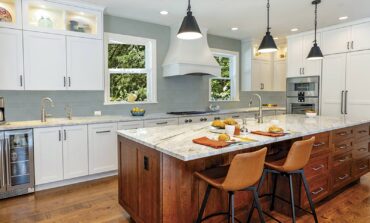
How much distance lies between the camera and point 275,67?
661 centimetres

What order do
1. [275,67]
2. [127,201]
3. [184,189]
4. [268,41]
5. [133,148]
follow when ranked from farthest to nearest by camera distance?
1. [275,67]
2. [268,41]
3. [127,201]
4. [133,148]
5. [184,189]

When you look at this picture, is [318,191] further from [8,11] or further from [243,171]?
[8,11]

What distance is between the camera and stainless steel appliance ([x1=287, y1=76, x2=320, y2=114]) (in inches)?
210

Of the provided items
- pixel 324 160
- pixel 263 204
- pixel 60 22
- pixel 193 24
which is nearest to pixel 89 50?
pixel 60 22

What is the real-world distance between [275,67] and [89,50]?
15.8ft

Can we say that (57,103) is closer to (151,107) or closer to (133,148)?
(151,107)

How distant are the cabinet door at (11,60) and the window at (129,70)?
135 cm

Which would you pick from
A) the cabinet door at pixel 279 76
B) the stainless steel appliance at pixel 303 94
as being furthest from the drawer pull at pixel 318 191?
the cabinet door at pixel 279 76

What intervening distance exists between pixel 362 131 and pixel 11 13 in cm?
521

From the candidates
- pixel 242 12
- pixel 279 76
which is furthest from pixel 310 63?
pixel 242 12

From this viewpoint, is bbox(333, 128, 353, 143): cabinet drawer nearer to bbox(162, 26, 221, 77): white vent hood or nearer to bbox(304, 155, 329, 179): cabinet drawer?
bbox(304, 155, 329, 179): cabinet drawer

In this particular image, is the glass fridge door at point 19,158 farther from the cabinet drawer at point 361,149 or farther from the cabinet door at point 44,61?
the cabinet drawer at point 361,149

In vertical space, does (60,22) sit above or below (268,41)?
above

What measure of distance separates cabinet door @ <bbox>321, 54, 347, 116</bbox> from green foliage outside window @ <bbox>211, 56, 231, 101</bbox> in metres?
2.15
